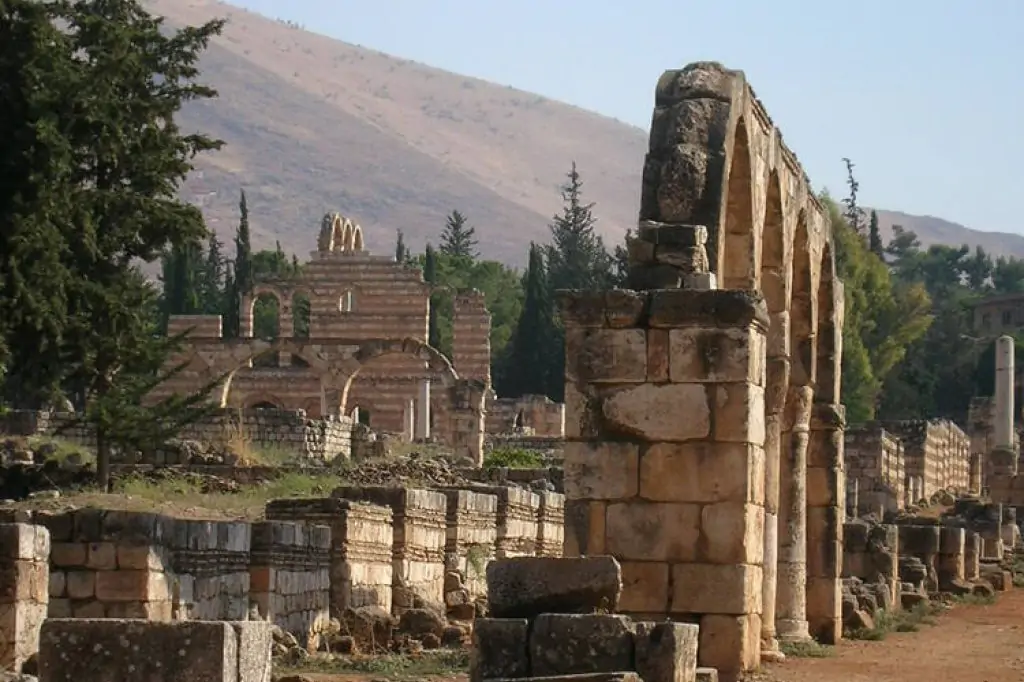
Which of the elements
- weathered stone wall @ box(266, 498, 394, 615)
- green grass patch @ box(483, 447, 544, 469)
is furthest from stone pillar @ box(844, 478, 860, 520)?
weathered stone wall @ box(266, 498, 394, 615)

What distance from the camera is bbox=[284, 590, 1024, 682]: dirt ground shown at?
52.2ft

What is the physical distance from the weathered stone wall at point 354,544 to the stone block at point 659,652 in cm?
745

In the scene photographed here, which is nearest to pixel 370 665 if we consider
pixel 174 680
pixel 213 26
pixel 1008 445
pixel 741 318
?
pixel 741 318

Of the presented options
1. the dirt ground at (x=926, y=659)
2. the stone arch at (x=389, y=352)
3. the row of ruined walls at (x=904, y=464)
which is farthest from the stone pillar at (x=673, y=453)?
the stone arch at (x=389, y=352)

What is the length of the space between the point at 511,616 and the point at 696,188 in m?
5.07

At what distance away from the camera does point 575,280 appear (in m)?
77.4

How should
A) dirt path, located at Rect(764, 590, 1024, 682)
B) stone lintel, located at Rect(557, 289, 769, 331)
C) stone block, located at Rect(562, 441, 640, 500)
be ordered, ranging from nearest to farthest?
stone lintel, located at Rect(557, 289, 769, 331)
stone block, located at Rect(562, 441, 640, 500)
dirt path, located at Rect(764, 590, 1024, 682)

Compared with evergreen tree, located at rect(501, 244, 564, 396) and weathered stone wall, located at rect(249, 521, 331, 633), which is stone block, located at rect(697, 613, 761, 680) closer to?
weathered stone wall, located at rect(249, 521, 331, 633)

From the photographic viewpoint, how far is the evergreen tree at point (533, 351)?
2724 inches

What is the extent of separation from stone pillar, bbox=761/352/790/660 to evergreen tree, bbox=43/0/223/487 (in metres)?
10.5

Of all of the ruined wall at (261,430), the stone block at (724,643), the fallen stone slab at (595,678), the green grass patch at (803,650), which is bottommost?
the green grass patch at (803,650)

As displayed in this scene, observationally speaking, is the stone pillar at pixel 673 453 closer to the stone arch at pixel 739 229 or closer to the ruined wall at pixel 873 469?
the stone arch at pixel 739 229

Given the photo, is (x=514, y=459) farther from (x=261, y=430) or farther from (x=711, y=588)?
(x=711, y=588)

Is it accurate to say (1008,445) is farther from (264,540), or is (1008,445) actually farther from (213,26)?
(264,540)
